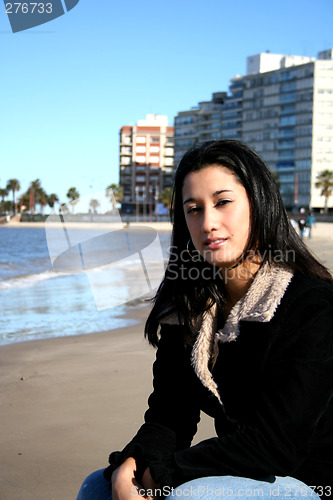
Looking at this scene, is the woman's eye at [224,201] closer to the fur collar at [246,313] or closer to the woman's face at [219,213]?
the woman's face at [219,213]

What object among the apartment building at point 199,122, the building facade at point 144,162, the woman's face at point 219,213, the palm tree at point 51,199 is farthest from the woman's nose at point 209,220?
the palm tree at point 51,199

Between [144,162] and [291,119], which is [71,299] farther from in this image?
[144,162]

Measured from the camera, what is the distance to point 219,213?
1.69 metres

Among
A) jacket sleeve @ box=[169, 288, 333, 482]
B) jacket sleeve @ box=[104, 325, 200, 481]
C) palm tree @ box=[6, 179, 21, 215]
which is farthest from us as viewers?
palm tree @ box=[6, 179, 21, 215]

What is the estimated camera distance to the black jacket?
1.43 meters

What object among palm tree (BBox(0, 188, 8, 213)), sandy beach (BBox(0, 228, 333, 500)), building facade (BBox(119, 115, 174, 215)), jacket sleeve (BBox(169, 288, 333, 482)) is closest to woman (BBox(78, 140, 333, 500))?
jacket sleeve (BBox(169, 288, 333, 482))

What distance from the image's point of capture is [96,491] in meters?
1.71

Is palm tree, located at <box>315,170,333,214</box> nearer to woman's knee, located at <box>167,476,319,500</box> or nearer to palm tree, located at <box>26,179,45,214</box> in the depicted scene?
palm tree, located at <box>26,179,45,214</box>

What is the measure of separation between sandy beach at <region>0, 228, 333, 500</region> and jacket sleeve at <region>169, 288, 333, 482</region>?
1.35m

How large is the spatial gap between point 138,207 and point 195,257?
424ft

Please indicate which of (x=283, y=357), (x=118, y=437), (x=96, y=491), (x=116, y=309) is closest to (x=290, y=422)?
(x=283, y=357)

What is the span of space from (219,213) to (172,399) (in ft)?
1.95

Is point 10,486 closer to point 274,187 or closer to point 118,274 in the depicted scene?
point 274,187

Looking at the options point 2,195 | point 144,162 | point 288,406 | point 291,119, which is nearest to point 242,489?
point 288,406
